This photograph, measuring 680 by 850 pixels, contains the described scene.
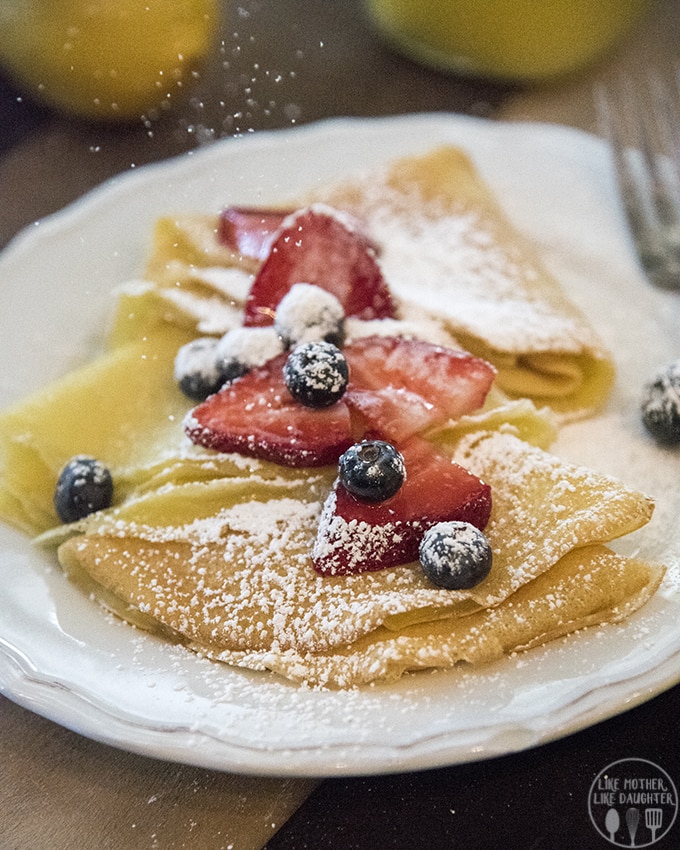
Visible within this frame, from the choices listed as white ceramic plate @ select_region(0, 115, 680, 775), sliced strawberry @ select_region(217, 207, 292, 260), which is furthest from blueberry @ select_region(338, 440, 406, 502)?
sliced strawberry @ select_region(217, 207, 292, 260)

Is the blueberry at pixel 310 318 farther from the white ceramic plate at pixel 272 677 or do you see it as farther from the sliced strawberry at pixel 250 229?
the white ceramic plate at pixel 272 677

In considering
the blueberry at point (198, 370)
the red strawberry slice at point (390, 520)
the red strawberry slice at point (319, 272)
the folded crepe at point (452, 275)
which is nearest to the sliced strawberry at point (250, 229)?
the folded crepe at point (452, 275)

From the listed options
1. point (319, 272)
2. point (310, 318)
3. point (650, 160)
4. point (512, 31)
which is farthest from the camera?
point (512, 31)

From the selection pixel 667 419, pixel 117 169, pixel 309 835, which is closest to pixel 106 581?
pixel 309 835

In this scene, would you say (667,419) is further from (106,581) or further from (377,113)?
(377,113)

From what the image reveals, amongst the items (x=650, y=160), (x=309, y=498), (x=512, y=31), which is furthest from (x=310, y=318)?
(x=512, y=31)

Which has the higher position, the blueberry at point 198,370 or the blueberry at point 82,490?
the blueberry at point 198,370

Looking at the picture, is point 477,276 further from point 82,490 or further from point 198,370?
point 82,490
